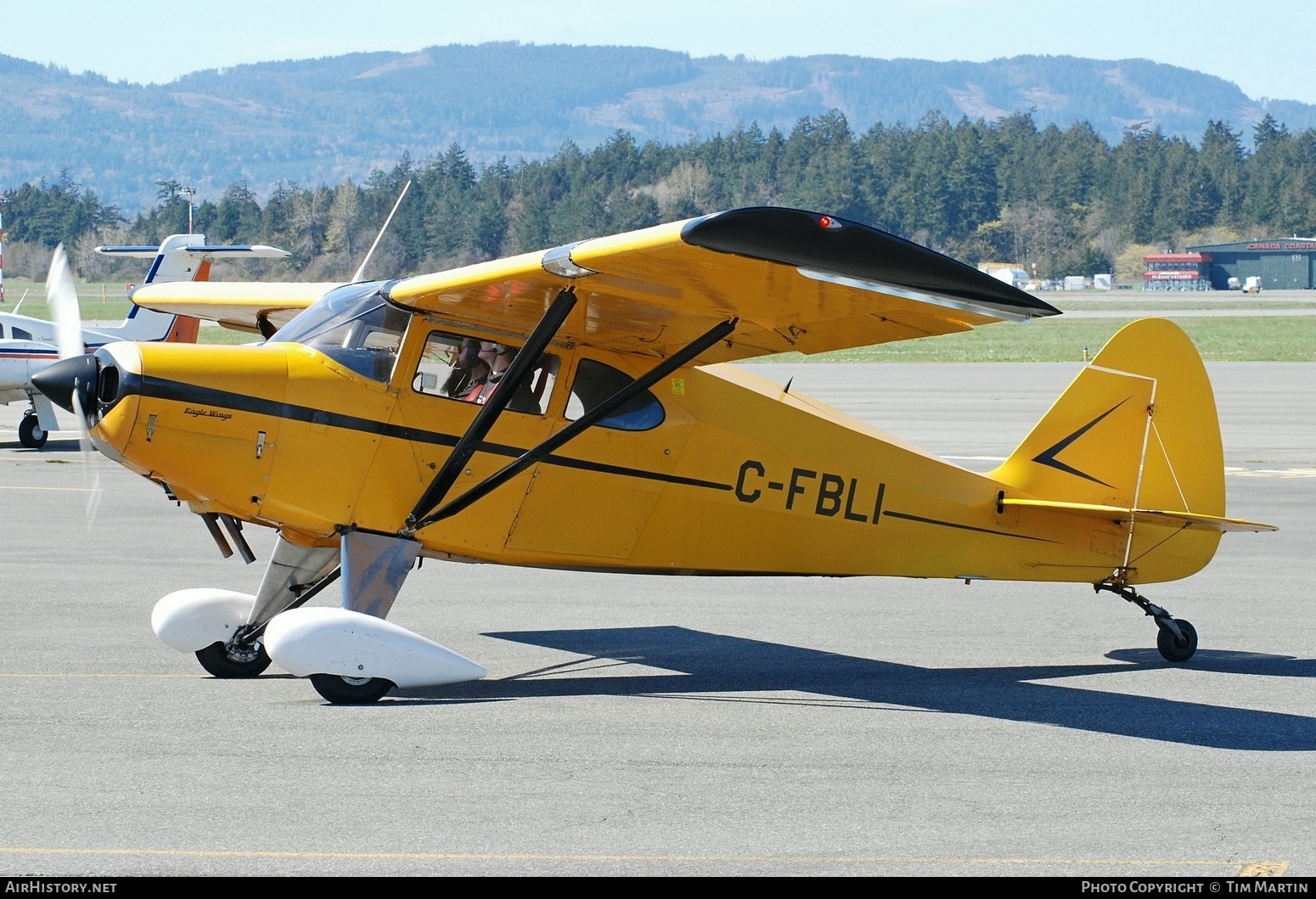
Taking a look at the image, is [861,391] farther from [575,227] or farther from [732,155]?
[732,155]

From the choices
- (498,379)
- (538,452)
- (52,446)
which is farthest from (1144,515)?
(52,446)

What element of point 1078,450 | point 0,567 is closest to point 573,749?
point 1078,450

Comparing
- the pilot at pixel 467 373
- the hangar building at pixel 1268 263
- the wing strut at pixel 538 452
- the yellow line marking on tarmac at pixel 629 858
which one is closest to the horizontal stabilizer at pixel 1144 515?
the wing strut at pixel 538 452

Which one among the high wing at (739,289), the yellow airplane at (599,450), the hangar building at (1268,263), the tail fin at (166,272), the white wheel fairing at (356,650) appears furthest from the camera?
the hangar building at (1268,263)

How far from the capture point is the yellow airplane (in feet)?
25.7

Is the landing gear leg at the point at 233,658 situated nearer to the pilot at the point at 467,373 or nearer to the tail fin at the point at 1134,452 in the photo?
the pilot at the point at 467,373

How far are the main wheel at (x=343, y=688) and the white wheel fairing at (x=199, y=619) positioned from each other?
1151mm

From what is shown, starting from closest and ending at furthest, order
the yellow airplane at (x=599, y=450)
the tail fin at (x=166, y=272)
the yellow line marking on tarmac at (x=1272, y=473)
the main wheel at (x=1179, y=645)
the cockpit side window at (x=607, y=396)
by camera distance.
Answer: the yellow airplane at (x=599, y=450) → the cockpit side window at (x=607, y=396) → the main wheel at (x=1179, y=645) → the yellow line marking on tarmac at (x=1272, y=473) → the tail fin at (x=166, y=272)

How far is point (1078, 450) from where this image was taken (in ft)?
32.2

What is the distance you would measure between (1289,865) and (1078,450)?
470cm

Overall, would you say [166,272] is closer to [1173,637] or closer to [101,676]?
[101,676]

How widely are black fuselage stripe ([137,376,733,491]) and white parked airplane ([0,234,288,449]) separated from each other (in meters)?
15.1

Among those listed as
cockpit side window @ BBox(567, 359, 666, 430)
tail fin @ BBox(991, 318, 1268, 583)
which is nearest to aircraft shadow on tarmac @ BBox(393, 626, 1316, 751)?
tail fin @ BBox(991, 318, 1268, 583)

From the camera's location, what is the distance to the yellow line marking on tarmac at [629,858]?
17.5ft
